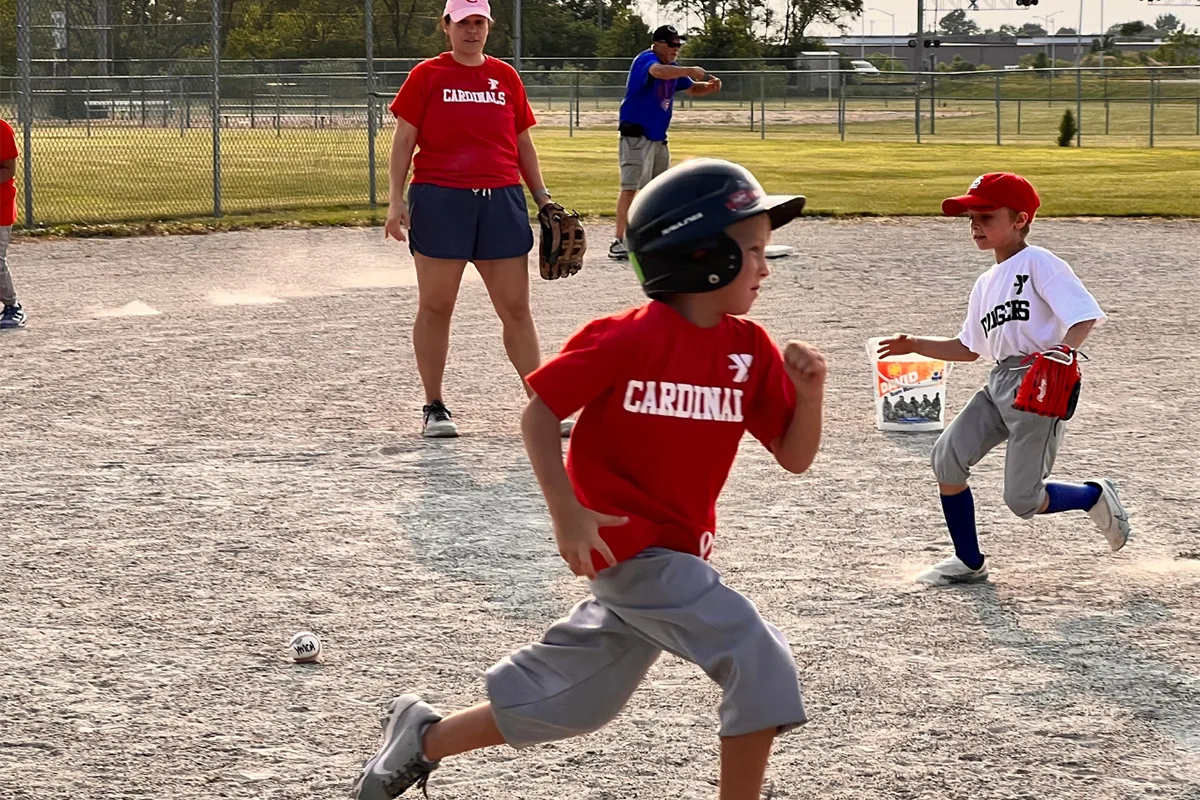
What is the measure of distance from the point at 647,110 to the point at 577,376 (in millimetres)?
10616

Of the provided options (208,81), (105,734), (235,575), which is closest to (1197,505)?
(235,575)

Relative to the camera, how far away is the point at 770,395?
3090 mm

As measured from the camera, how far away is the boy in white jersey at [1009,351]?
489cm

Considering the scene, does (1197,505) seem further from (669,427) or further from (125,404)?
(125,404)

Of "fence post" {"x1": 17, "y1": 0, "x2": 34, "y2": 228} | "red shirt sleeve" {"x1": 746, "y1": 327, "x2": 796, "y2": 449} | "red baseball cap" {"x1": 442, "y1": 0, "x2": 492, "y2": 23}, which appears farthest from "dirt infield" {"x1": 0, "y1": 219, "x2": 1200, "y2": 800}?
"fence post" {"x1": 17, "y1": 0, "x2": 34, "y2": 228}

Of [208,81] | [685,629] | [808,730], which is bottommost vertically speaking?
[808,730]

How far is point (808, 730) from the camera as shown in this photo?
150 inches

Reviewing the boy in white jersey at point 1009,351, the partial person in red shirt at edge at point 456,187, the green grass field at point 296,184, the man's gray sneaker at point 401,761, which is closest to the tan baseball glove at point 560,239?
the partial person in red shirt at edge at point 456,187

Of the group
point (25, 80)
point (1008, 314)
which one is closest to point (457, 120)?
point (1008, 314)

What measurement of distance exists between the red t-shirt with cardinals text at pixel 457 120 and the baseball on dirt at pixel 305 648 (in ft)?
11.0

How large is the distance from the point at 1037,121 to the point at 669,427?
3999cm

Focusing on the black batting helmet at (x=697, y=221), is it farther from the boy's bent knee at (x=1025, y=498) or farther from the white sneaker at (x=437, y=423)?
the white sneaker at (x=437, y=423)

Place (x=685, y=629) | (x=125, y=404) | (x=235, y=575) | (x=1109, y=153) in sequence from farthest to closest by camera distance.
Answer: (x=1109, y=153) → (x=125, y=404) → (x=235, y=575) → (x=685, y=629)

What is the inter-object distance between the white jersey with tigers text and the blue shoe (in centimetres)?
715
